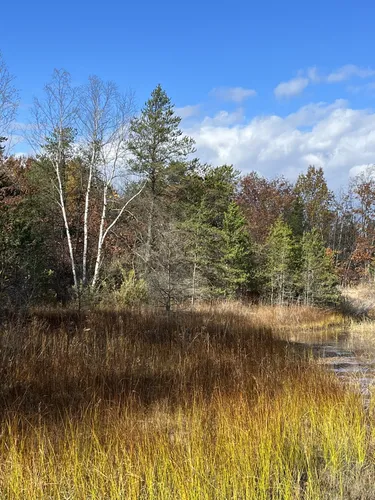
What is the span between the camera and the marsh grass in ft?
7.89

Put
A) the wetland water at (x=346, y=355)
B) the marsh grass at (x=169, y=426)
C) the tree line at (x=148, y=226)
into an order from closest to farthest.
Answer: the marsh grass at (x=169, y=426) → the wetland water at (x=346, y=355) → the tree line at (x=148, y=226)

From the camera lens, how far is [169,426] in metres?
3.49

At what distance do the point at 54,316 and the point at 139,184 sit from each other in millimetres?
12918

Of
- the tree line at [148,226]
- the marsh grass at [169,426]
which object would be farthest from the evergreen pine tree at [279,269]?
the marsh grass at [169,426]

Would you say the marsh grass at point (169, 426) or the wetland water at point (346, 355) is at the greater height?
the marsh grass at point (169, 426)

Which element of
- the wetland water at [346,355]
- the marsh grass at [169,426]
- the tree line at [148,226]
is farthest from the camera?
the tree line at [148,226]

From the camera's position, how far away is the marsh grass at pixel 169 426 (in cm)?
241

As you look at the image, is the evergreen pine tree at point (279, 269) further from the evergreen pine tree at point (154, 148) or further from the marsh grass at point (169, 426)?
the marsh grass at point (169, 426)

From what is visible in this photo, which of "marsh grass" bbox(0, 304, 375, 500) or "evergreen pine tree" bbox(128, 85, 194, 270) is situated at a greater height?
"evergreen pine tree" bbox(128, 85, 194, 270)

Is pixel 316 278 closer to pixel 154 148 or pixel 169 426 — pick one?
pixel 154 148

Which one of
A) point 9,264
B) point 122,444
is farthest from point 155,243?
point 122,444

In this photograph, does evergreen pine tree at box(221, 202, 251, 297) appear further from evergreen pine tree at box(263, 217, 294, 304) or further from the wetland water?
the wetland water

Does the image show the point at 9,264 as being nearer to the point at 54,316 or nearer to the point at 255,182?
the point at 54,316

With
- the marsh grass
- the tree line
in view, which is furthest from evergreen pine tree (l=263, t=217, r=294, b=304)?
the marsh grass
